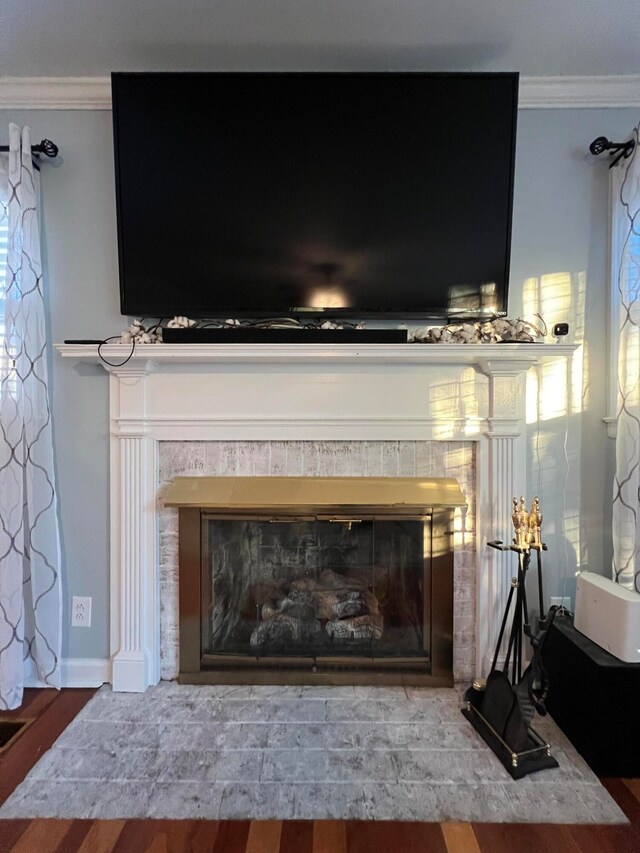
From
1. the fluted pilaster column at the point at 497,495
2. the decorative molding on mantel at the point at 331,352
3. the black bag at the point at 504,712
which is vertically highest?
the decorative molding on mantel at the point at 331,352

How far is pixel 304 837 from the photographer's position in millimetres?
1248

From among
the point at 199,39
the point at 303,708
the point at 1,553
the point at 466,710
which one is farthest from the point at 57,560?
the point at 199,39

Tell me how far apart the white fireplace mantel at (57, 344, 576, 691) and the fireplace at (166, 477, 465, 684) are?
152 mm

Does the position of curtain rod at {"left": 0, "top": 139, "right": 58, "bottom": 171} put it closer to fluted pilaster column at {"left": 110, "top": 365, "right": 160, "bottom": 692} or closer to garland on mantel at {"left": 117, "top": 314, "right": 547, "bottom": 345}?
garland on mantel at {"left": 117, "top": 314, "right": 547, "bottom": 345}

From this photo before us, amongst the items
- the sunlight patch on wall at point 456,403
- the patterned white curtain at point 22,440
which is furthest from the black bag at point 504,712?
the patterned white curtain at point 22,440

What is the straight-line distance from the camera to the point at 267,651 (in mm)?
1977

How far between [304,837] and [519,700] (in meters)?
0.77

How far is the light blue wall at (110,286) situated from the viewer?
6.27ft

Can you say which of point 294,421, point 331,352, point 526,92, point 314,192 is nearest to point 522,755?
point 294,421

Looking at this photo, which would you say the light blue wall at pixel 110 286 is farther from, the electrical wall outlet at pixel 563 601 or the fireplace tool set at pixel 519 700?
the fireplace tool set at pixel 519 700

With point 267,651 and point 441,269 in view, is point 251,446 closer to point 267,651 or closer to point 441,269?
point 267,651

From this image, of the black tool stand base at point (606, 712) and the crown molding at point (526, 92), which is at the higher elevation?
the crown molding at point (526, 92)

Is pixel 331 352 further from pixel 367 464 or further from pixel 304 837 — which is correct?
pixel 304 837

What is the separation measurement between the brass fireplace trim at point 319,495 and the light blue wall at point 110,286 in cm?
39
